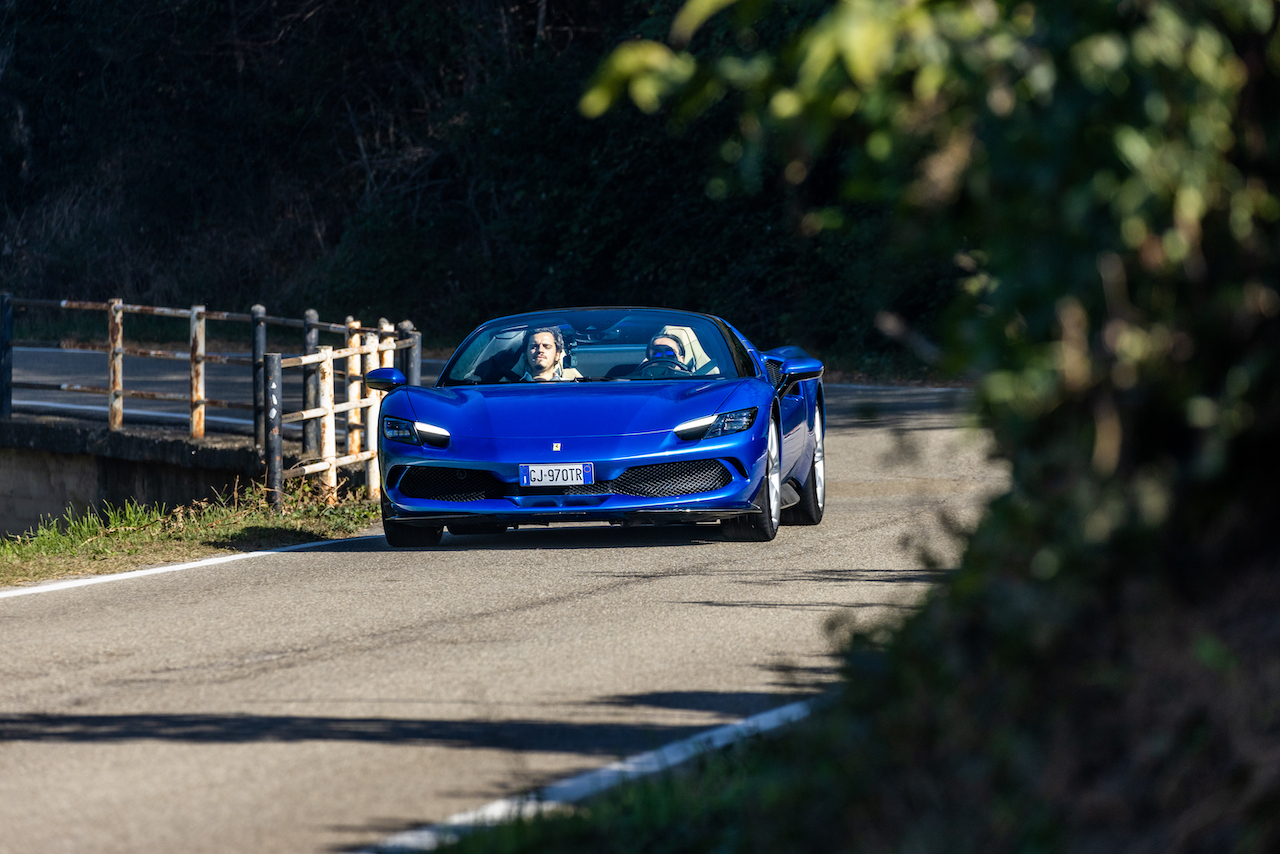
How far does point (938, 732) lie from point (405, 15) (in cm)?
3661

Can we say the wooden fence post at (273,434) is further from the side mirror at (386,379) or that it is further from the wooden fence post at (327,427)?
the side mirror at (386,379)

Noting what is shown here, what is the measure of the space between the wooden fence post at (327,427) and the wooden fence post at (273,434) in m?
0.60

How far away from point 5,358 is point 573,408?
11.0 meters

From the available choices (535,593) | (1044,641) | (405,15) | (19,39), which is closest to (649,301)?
(405,15)

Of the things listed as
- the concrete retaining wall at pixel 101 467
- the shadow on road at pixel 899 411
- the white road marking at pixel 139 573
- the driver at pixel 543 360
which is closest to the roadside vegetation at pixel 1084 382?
the white road marking at pixel 139 573

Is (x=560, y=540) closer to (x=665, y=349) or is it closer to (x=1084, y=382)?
(x=665, y=349)

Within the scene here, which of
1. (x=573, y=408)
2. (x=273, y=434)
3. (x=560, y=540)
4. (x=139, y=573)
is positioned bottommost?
(x=139, y=573)

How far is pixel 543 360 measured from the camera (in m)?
10.8

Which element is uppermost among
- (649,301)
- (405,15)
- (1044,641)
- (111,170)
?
(405,15)

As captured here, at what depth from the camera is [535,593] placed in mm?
8625

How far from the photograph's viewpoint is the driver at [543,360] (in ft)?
35.4

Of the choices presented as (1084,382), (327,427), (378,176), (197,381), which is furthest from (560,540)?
(378,176)

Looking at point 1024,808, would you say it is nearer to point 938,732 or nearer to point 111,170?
point 938,732

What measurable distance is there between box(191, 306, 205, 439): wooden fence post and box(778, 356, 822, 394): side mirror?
6758 millimetres
